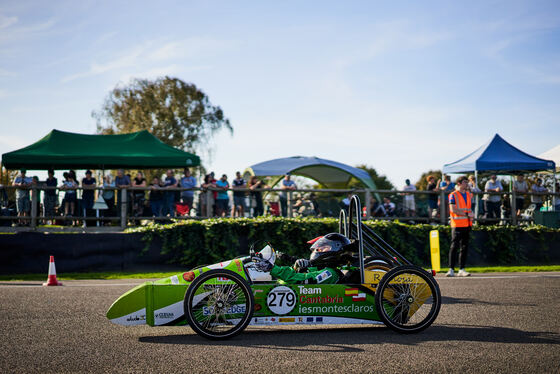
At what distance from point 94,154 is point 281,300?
45.5 ft

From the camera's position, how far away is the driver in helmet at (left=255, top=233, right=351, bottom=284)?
6250 mm

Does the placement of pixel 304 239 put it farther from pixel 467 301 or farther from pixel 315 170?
pixel 315 170

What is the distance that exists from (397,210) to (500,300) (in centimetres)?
810

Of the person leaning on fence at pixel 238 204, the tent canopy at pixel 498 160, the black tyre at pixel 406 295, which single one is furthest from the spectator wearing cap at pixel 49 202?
the tent canopy at pixel 498 160

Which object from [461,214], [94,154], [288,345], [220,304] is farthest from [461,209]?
[94,154]

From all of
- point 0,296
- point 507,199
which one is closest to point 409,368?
point 0,296

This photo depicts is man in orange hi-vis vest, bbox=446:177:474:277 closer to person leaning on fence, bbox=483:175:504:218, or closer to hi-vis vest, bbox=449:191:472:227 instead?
hi-vis vest, bbox=449:191:472:227

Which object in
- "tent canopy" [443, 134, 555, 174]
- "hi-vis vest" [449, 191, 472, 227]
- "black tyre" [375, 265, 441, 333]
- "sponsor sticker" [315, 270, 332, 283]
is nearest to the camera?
"black tyre" [375, 265, 441, 333]

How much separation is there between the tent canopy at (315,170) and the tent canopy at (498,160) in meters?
7.06

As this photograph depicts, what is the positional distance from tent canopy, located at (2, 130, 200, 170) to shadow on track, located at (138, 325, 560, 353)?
41.7 ft

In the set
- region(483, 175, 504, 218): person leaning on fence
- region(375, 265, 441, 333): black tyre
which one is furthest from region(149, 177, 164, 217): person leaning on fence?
region(375, 265, 441, 333): black tyre

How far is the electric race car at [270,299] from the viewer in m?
5.77

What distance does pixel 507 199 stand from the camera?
17141mm

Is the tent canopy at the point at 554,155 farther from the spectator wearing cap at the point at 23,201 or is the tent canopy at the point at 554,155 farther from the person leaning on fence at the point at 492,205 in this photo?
the spectator wearing cap at the point at 23,201
